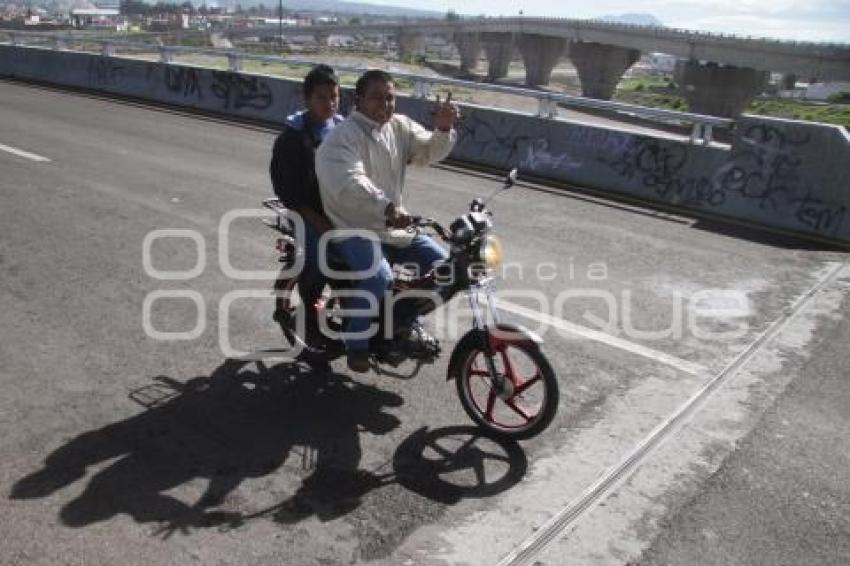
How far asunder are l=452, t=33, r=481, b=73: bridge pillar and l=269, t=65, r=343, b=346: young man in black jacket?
386 feet

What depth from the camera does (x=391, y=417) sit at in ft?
15.9

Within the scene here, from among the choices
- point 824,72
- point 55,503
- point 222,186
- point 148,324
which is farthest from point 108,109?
point 824,72

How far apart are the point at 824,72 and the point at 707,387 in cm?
6560

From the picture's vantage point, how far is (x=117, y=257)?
755 centimetres

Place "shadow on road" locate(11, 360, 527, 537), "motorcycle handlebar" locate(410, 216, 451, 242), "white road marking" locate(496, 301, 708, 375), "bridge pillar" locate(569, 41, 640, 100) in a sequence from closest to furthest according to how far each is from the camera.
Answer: "shadow on road" locate(11, 360, 527, 537) < "motorcycle handlebar" locate(410, 216, 451, 242) < "white road marking" locate(496, 301, 708, 375) < "bridge pillar" locate(569, 41, 640, 100)

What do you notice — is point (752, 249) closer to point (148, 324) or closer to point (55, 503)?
point (148, 324)

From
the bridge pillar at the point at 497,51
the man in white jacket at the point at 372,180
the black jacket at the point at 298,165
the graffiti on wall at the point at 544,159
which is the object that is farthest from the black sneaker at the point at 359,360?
the bridge pillar at the point at 497,51

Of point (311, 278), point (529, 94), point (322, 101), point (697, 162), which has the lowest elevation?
point (311, 278)

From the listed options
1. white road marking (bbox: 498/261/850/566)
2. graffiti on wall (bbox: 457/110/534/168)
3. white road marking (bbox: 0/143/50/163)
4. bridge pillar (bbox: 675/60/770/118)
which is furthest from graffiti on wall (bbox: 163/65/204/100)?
bridge pillar (bbox: 675/60/770/118)

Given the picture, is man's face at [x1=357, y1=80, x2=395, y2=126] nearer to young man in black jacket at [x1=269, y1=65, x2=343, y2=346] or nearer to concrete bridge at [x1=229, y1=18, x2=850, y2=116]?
young man in black jacket at [x1=269, y1=65, x2=343, y2=346]

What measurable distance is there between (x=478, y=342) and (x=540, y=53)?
101m

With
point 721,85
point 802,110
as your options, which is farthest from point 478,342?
point 802,110

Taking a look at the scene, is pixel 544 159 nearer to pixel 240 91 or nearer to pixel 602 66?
pixel 240 91

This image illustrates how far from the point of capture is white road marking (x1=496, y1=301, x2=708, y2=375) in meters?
5.77
